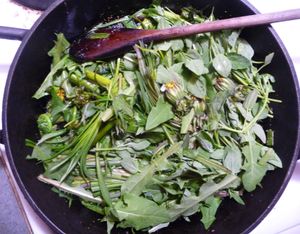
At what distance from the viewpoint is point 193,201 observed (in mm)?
676

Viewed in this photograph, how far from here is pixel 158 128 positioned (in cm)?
70

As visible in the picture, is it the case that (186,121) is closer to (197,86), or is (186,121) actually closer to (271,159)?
(197,86)

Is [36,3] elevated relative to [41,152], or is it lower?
elevated

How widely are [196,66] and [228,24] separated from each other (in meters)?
0.09

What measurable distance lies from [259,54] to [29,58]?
0.40 metres

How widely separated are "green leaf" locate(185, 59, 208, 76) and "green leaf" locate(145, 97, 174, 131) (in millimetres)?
69

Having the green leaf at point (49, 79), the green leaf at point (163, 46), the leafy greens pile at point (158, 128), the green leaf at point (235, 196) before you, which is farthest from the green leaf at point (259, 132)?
the green leaf at point (49, 79)

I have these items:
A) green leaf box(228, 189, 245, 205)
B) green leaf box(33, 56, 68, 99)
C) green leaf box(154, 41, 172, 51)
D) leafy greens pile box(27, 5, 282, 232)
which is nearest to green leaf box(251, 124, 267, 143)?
leafy greens pile box(27, 5, 282, 232)

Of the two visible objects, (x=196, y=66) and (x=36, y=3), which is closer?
(x=196, y=66)

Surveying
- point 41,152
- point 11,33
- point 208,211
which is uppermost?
point 11,33

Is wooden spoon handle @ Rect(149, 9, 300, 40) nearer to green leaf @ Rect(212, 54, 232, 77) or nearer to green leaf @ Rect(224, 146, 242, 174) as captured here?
green leaf @ Rect(212, 54, 232, 77)

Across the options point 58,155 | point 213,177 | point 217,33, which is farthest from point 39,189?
point 217,33

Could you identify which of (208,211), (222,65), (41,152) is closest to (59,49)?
(41,152)

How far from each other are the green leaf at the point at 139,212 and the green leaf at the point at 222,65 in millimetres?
244
